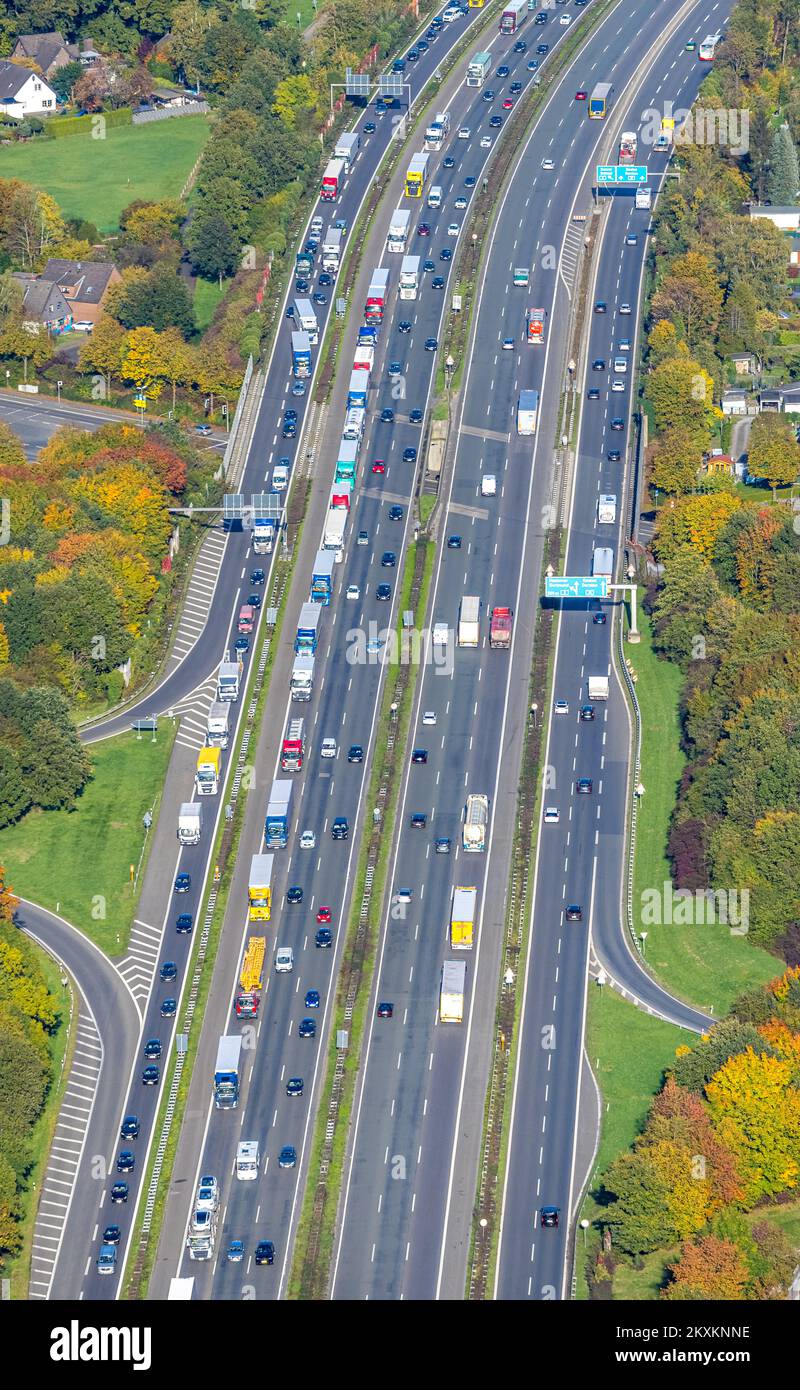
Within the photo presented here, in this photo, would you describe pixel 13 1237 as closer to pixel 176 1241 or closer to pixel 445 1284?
pixel 176 1241

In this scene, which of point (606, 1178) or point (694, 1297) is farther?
point (606, 1178)
